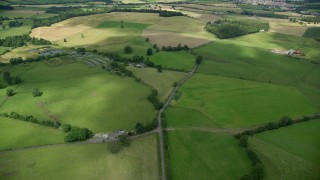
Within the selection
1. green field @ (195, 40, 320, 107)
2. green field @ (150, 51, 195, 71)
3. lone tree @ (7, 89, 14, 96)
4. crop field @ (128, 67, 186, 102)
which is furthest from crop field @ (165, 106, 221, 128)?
lone tree @ (7, 89, 14, 96)

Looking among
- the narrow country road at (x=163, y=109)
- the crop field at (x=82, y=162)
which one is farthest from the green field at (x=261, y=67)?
the crop field at (x=82, y=162)

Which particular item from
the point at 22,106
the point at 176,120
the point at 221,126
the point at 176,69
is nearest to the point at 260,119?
the point at 221,126

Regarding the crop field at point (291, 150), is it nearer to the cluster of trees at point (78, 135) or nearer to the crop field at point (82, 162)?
the crop field at point (82, 162)

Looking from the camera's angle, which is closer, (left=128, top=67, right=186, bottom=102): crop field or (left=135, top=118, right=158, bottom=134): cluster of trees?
(left=135, top=118, right=158, bottom=134): cluster of trees

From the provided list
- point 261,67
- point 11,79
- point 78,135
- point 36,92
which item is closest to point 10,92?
point 36,92

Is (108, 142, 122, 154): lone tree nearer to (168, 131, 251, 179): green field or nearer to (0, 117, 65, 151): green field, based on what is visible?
(168, 131, 251, 179): green field

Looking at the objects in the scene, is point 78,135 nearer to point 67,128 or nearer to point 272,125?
point 67,128
